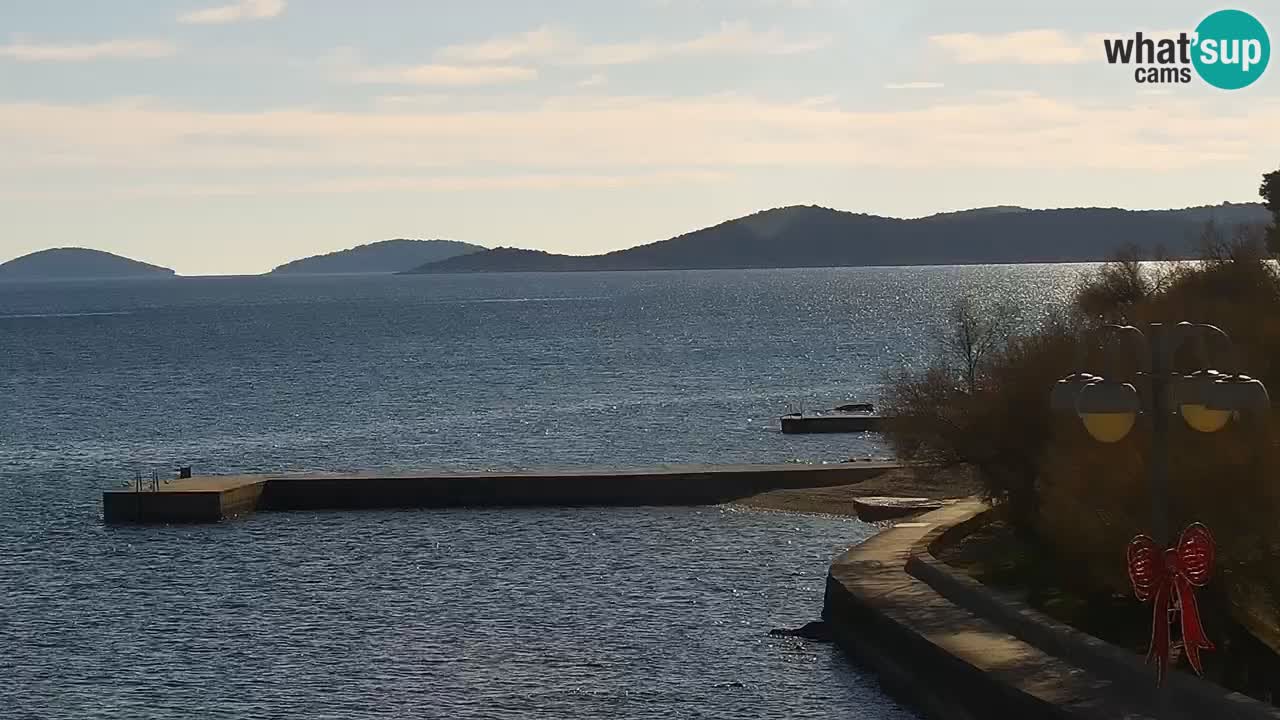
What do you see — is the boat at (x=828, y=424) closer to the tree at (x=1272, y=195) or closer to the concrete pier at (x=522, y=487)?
the concrete pier at (x=522, y=487)

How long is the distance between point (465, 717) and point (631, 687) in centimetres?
383

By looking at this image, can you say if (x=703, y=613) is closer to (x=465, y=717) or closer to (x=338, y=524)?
(x=465, y=717)

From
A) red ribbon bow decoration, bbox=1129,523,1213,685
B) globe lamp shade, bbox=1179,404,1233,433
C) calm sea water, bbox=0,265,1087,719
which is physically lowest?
calm sea water, bbox=0,265,1087,719

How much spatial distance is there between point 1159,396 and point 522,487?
48.4 meters

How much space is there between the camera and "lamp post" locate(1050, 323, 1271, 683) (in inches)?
704

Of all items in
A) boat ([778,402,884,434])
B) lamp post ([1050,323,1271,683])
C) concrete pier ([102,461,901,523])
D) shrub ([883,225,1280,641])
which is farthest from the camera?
boat ([778,402,884,434])

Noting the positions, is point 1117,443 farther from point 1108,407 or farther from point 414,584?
point 414,584

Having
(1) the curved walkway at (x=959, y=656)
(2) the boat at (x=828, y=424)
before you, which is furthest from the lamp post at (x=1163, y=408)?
(2) the boat at (x=828, y=424)

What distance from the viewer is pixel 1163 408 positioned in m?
19.7

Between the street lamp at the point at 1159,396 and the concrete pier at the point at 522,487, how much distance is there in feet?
152

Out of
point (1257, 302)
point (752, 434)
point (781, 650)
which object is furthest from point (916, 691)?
point (752, 434)

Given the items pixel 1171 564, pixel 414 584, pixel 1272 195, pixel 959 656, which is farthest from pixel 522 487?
pixel 1171 564

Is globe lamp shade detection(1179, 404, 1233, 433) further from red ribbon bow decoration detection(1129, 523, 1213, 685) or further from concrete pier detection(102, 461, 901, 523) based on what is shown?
concrete pier detection(102, 461, 901, 523)

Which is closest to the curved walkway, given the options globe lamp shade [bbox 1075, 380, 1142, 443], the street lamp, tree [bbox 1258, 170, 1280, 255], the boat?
the street lamp
